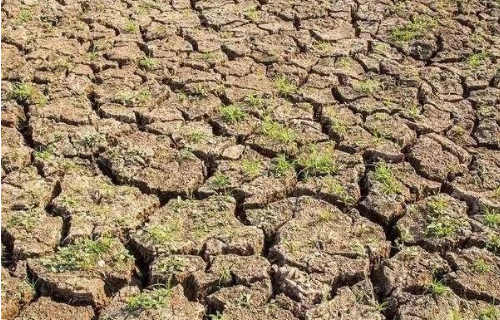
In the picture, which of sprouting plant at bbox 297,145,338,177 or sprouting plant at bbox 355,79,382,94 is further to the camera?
sprouting plant at bbox 355,79,382,94

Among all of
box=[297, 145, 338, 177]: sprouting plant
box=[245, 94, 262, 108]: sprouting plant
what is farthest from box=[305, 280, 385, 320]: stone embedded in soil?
box=[245, 94, 262, 108]: sprouting plant

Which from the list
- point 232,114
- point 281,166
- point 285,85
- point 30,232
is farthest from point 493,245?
point 30,232

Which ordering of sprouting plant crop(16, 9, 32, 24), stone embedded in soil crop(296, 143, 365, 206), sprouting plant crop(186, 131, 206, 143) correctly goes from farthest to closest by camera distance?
sprouting plant crop(16, 9, 32, 24) → sprouting plant crop(186, 131, 206, 143) → stone embedded in soil crop(296, 143, 365, 206)

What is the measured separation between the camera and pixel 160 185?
3475 mm

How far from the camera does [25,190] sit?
335 cm

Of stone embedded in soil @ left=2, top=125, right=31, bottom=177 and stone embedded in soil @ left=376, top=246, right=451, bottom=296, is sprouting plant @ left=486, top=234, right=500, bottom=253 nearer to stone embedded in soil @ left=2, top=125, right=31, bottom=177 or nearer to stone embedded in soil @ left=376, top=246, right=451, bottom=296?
stone embedded in soil @ left=376, top=246, right=451, bottom=296

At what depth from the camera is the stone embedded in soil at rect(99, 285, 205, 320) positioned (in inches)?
110

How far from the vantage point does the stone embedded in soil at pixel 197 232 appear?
3098 millimetres

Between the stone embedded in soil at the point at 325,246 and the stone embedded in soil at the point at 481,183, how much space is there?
0.51 m

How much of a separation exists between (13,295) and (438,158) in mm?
2137

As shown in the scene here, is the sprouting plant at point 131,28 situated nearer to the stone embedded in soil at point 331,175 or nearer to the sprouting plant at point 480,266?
the stone embedded in soil at point 331,175

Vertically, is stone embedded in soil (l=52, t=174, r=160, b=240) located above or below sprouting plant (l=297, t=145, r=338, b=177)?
below

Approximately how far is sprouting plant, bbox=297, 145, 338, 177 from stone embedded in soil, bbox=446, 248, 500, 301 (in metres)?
0.75

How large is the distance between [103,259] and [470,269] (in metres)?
1.48
